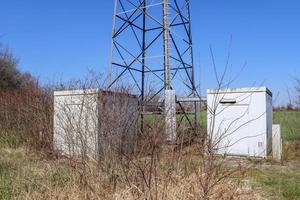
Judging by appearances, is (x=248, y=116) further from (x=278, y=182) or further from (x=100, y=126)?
(x=100, y=126)

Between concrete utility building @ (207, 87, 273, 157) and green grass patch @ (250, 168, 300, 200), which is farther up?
concrete utility building @ (207, 87, 273, 157)

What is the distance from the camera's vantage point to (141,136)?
598cm

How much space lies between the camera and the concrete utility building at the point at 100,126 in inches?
237

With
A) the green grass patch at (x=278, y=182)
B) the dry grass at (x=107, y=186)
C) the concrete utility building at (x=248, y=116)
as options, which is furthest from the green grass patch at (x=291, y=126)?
the dry grass at (x=107, y=186)

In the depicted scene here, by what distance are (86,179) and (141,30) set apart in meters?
11.3

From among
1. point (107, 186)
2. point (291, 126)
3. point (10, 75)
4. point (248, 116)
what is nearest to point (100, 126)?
point (107, 186)

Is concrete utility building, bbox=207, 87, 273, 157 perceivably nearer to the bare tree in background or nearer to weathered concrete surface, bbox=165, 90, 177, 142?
weathered concrete surface, bbox=165, 90, 177, 142

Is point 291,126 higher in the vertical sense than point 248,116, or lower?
lower

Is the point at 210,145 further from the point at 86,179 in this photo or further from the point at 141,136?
the point at 86,179

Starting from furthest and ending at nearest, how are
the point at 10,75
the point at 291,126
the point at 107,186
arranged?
the point at 10,75 → the point at 291,126 → the point at 107,186

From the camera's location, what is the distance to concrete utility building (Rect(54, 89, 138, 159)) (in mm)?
6020

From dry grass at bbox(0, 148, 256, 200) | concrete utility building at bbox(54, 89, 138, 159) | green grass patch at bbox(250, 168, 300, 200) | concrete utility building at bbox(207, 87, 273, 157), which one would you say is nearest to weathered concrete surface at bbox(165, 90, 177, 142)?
dry grass at bbox(0, 148, 256, 200)

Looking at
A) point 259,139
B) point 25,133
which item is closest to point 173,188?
point 259,139

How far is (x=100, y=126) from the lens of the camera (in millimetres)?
6375
